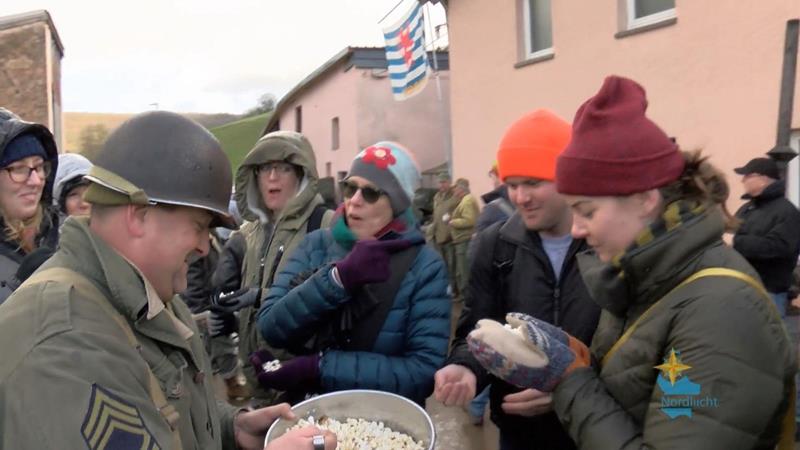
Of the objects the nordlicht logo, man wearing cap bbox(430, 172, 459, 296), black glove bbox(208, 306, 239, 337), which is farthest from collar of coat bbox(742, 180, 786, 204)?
man wearing cap bbox(430, 172, 459, 296)

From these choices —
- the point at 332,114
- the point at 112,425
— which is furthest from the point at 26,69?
the point at 332,114

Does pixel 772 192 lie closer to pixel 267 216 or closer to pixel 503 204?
pixel 503 204

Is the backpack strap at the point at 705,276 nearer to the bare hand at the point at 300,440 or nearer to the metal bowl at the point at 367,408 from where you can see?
the metal bowl at the point at 367,408

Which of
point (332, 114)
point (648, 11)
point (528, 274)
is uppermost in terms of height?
point (648, 11)

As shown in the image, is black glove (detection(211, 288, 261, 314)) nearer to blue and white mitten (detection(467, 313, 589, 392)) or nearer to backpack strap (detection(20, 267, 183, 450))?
blue and white mitten (detection(467, 313, 589, 392))

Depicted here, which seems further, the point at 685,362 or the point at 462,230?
the point at 462,230

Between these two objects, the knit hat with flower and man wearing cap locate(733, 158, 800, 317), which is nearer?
the knit hat with flower

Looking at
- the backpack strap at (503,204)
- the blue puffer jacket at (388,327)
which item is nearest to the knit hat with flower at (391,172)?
the blue puffer jacket at (388,327)

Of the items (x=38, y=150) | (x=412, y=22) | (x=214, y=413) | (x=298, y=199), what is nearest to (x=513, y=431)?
(x=214, y=413)

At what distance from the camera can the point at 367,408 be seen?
2199 mm

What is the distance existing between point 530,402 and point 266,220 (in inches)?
88.8

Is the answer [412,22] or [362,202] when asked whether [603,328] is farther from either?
[412,22]

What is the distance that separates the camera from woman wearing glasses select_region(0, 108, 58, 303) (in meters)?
2.73

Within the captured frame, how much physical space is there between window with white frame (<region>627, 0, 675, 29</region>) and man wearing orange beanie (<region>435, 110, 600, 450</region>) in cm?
670
